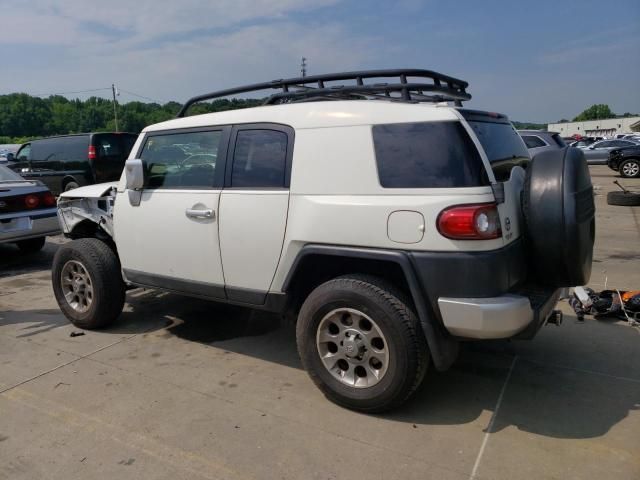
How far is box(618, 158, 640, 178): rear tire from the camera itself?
19.2 m

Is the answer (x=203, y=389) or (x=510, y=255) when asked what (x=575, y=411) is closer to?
(x=510, y=255)

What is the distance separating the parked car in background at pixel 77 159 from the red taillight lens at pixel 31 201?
14.1ft

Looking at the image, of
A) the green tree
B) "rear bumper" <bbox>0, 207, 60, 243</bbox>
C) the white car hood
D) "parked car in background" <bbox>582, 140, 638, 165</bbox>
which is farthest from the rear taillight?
the green tree

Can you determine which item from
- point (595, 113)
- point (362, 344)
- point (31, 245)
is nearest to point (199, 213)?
point (362, 344)

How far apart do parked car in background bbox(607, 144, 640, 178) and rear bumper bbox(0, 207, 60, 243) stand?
19949mm

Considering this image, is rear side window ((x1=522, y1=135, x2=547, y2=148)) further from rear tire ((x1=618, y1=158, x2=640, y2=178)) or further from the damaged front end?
rear tire ((x1=618, y1=158, x2=640, y2=178))

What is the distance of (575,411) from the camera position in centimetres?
296

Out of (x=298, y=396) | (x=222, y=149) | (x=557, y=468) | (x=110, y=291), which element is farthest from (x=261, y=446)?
(x=110, y=291)

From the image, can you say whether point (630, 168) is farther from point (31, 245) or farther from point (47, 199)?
point (31, 245)

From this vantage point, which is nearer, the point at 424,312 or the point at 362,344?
the point at 424,312

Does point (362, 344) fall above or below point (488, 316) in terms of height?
below

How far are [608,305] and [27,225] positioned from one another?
711 centimetres

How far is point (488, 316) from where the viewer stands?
257cm

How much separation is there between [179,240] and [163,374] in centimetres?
97
